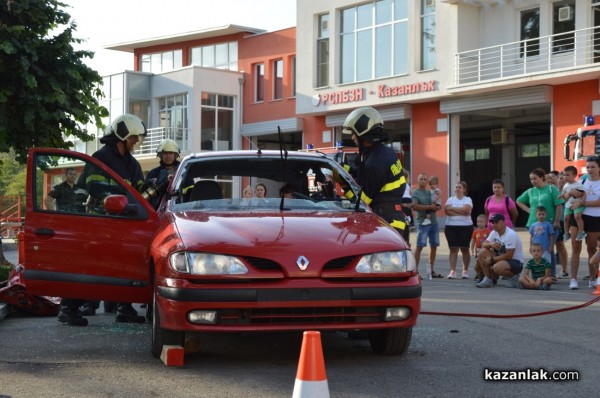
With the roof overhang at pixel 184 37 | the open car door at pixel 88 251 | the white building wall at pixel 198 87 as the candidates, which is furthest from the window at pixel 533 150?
the open car door at pixel 88 251

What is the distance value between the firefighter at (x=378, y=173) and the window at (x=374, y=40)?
25.2m

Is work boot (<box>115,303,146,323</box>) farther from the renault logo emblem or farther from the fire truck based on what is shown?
the fire truck

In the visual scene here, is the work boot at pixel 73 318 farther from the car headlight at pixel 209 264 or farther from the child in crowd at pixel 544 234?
the child in crowd at pixel 544 234

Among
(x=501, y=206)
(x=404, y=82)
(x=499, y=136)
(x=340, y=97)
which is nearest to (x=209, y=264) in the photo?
(x=501, y=206)

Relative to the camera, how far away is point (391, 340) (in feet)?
22.7

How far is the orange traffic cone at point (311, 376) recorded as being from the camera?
4602 mm

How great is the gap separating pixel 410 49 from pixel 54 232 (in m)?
26.7

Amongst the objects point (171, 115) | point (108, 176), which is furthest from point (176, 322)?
point (171, 115)

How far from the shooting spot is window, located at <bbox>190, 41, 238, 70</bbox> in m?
44.2

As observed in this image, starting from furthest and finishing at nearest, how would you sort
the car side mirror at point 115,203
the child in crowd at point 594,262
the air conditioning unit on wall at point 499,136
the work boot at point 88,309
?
the air conditioning unit on wall at point 499,136 → the child in crowd at point 594,262 → the work boot at point 88,309 → the car side mirror at point 115,203

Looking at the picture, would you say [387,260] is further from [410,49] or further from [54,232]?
[410,49]

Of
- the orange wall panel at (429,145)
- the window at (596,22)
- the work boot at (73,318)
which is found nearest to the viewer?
the work boot at (73,318)

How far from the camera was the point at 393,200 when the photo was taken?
28.3ft

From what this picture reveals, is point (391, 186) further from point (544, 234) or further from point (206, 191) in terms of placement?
point (544, 234)
